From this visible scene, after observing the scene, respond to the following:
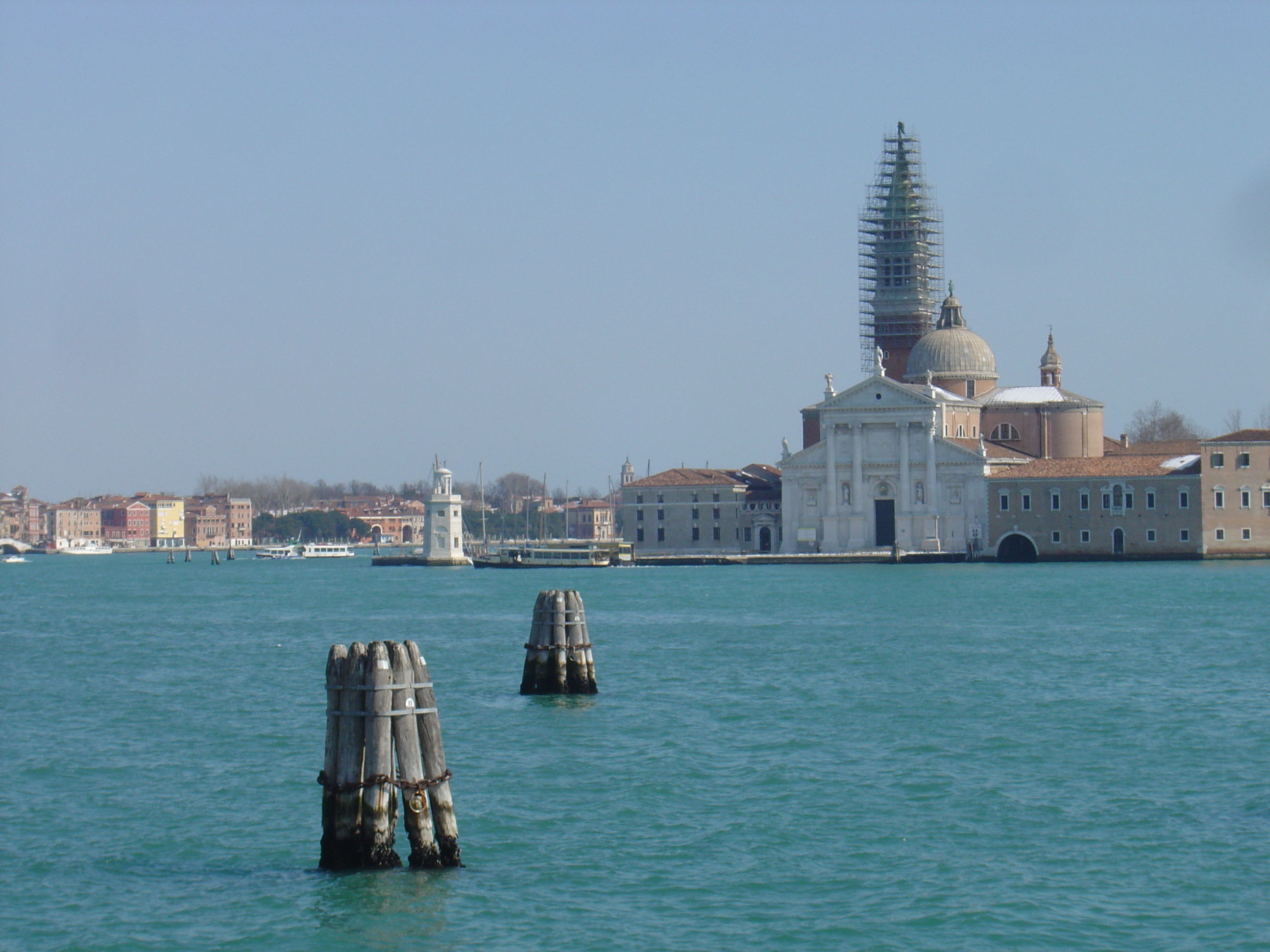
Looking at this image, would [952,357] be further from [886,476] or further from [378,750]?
[378,750]

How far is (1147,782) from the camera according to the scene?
13289mm

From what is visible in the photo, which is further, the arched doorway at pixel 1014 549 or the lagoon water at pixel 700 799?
the arched doorway at pixel 1014 549

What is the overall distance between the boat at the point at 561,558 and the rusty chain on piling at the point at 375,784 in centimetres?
5400

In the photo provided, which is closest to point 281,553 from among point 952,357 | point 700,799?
point 952,357

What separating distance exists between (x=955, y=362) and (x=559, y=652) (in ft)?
158

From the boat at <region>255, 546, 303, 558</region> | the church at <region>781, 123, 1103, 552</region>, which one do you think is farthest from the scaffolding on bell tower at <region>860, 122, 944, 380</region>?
the boat at <region>255, 546, 303, 558</region>

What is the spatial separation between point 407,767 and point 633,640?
16.9m

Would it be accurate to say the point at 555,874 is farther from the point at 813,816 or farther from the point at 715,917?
the point at 813,816

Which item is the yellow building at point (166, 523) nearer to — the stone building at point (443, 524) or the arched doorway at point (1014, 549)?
the stone building at point (443, 524)

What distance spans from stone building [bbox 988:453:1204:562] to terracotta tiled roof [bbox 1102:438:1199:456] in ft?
7.37

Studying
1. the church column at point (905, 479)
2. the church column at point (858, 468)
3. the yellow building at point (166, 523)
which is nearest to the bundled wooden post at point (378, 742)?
the church column at point (905, 479)

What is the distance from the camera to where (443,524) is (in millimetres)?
67875

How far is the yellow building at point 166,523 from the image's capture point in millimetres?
124562

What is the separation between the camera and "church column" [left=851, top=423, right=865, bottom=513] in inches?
2338
